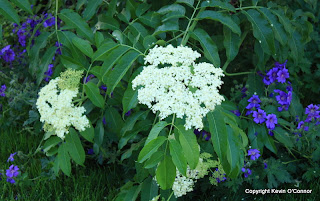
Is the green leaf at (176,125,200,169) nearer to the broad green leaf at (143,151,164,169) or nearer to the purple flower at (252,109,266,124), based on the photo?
the broad green leaf at (143,151,164,169)

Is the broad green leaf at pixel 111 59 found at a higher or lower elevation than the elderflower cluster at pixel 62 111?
higher

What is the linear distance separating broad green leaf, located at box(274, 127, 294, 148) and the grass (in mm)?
1048

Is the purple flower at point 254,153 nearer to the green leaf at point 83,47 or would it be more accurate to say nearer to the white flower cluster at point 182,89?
the white flower cluster at point 182,89

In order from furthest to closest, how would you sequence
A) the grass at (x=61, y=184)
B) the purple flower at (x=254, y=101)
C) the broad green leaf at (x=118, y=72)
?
the grass at (x=61, y=184) < the purple flower at (x=254, y=101) < the broad green leaf at (x=118, y=72)

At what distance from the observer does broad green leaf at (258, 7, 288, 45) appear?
201 cm

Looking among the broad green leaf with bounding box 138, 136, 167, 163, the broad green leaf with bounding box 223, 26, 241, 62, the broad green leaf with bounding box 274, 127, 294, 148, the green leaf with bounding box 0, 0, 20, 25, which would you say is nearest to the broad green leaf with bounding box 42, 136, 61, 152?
the green leaf with bounding box 0, 0, 20, 25

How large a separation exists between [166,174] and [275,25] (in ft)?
3.59

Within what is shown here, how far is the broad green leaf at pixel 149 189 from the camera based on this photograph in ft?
6.33

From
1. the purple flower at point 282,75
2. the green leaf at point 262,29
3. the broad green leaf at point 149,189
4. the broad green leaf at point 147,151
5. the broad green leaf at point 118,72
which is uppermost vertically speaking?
the green leaf at point 262,29

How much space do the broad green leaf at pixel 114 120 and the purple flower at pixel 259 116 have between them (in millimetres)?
786

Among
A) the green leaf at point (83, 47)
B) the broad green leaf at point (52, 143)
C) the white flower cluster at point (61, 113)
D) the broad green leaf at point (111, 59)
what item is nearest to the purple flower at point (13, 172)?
the broad green leaf at point (52, 143)

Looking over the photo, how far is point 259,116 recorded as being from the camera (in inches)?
88.2

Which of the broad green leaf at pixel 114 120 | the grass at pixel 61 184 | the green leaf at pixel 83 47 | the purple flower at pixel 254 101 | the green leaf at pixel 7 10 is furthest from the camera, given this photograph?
the grass at pixel 61 184

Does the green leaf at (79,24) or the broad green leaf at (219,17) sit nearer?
the broad green leaf at (219,17)
